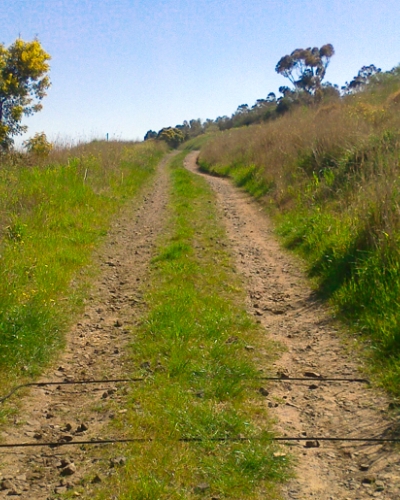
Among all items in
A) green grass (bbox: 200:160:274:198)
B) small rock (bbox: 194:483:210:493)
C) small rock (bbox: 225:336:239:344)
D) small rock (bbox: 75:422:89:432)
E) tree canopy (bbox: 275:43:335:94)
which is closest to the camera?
small rock (bbox: 194:483:210:493)

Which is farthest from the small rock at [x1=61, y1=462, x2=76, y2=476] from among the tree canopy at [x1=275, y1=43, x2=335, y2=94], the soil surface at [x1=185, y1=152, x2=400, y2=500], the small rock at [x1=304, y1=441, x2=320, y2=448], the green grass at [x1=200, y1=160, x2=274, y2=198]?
the tree canopy at [x1=275, y1=43, x2=335, y2=94]

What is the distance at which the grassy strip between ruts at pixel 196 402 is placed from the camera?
3496 millimetres

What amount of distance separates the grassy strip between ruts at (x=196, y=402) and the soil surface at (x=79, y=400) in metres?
0.19

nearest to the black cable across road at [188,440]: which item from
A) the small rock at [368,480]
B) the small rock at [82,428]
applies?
the small rock at [82,428]

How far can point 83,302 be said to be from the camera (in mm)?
6883

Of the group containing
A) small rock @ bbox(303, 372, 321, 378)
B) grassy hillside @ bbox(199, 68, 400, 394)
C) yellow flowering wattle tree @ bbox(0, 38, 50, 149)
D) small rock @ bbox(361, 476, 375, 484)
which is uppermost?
yellow flowering wattle tree @ bbox(0, 38, 50, 149)

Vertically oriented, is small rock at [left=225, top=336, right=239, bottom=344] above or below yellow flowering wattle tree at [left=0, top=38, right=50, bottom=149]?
below

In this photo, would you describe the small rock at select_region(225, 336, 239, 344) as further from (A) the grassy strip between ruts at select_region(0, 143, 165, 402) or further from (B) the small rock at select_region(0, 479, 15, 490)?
(B) the small rock at select_region(0, 479, 15, 490)

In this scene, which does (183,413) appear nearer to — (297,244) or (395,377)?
(395,377)

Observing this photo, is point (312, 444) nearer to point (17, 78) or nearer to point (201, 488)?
point (201, 488)

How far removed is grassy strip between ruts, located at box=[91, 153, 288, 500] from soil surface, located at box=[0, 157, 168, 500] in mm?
194

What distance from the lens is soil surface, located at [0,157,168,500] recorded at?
361cm

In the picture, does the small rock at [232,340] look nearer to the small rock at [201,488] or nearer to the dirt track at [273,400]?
the dirt track at [273,400]

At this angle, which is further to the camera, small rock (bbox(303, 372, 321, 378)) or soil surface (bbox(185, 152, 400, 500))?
small rock (bbox(303, 372, 321, 378))
